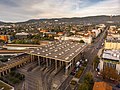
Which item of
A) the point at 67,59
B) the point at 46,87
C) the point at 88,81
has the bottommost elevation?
the point at 46,87

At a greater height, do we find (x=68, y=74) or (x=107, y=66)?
(x=107, y=66)

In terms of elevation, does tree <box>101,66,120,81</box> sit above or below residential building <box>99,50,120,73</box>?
below

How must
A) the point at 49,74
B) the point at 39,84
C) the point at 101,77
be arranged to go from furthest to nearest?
the point at 49,74 → the point at 101,77 → the point at 39,84

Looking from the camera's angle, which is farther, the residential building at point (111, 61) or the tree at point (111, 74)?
the residential building at point (111, 61)

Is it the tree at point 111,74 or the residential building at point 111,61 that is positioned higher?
the residential building at point 111,61

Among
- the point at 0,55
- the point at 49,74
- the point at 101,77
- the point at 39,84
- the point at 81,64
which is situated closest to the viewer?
the point at 39,84

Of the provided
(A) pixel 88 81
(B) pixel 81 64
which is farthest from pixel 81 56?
(A) pixel 88 81

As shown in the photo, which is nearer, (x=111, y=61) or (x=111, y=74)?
(x=111, y=74)

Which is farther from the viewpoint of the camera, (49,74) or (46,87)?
(49,74)

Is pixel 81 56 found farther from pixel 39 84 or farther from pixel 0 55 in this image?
pixel 0 55

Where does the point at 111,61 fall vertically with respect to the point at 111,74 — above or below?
above

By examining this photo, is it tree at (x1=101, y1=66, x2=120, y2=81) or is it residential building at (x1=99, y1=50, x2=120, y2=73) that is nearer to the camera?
tree at (x1=101, y1=66, x2=120, y2=81)
